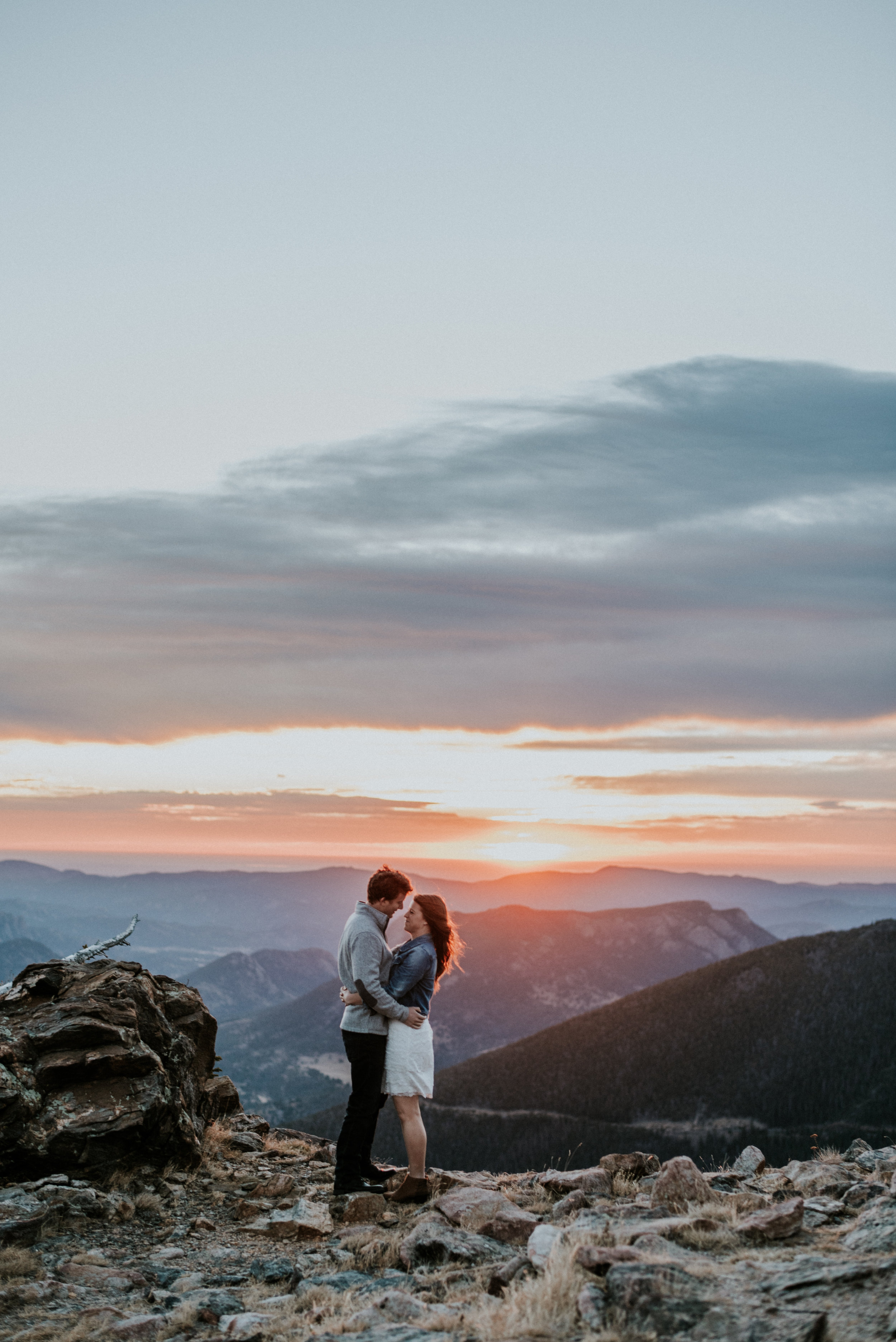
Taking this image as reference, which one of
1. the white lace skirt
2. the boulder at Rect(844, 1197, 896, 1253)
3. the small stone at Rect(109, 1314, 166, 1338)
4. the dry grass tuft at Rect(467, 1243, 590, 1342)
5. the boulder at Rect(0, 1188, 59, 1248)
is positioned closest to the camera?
the dry grass tuft at Rect(467, 1243, 590, 1342)

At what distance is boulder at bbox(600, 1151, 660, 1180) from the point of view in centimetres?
1324

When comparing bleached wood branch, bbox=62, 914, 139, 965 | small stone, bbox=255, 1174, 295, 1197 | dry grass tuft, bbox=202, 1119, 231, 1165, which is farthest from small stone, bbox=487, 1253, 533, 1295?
bleached wood branch, bbox=62, 914, 139, 965

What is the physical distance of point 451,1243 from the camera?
33.0ft

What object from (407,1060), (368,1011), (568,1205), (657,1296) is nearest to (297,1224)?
(407,1060)

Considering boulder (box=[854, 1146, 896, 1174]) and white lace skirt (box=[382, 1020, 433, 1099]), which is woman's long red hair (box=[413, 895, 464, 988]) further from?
boulder (box=[854, 1146, 896, 1174])

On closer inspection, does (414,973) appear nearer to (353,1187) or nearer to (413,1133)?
(413,1133)

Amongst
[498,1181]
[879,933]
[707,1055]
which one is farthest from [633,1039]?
[498,1181]

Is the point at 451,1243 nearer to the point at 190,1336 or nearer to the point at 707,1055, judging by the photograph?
the point at 190,1336

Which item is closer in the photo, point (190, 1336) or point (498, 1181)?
point (190, 1336)

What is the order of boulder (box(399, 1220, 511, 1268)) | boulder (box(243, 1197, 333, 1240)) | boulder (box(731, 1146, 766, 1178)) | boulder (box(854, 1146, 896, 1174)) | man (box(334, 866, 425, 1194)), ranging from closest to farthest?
boulder (box(399, 1220, 511, 1268)) → boulder (box(243, 1197, 333, 1240)) → man (box(334, 866, 425, 1194)) → boulder (box(854, 1146, 896, 1174)) → boulder (box(731, 1146, 766, 1178))

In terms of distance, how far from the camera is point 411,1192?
478 inches

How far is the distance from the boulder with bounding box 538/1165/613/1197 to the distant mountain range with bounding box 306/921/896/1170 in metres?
125

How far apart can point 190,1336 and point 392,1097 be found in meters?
4.28

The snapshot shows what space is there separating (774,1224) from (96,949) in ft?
42.1
